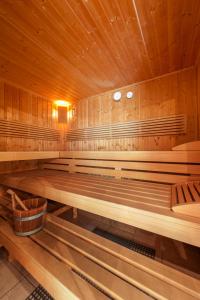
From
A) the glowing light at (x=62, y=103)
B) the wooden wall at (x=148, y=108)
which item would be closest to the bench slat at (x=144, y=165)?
the wooden wall at (x=148, y=108)

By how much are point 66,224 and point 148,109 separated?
8.96 ft

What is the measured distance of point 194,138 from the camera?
2533 mm

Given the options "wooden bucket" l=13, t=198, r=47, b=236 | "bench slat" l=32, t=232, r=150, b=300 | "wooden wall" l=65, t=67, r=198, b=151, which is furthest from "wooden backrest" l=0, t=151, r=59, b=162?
"bench slat" l=32, t=232, r=150, b=300

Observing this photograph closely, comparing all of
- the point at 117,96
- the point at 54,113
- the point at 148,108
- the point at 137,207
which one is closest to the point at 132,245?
the point at 137,207

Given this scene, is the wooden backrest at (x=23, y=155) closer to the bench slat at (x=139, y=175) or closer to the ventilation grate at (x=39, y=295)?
the bench slat at (x=139, y=175)

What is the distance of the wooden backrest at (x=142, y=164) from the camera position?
1.98 metres

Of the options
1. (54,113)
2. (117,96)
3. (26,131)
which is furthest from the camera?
(54,113)

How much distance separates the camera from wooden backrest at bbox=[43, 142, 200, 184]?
1982 millimetres

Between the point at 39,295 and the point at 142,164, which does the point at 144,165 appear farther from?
the point at 39,295

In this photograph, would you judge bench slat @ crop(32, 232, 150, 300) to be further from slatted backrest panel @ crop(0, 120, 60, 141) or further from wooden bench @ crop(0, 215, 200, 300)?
slatted backrest panel @ crop(0, 120, 60, 141)

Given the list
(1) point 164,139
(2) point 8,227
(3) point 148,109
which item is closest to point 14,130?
(2) point 8,227

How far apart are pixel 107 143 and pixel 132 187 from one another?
1.77 metres

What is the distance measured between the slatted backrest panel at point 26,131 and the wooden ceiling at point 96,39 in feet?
3.33

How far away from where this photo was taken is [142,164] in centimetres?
231
